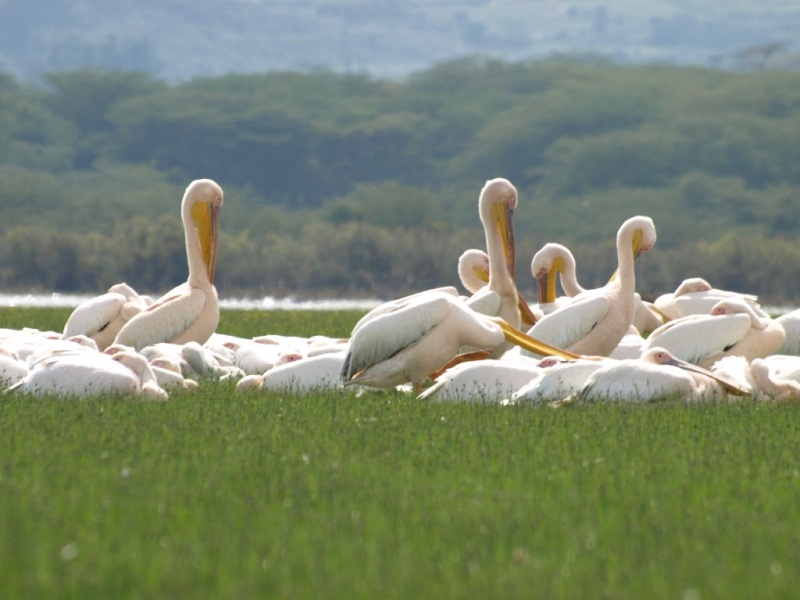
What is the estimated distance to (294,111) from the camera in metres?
57.1

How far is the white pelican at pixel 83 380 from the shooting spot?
7.40 meters

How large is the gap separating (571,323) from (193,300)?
8.67 ft

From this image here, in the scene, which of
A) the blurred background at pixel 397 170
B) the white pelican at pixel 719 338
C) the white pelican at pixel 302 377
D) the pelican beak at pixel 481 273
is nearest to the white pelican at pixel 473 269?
the pelican beak at pixel 481 273

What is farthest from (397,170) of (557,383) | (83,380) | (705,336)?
(83,380)

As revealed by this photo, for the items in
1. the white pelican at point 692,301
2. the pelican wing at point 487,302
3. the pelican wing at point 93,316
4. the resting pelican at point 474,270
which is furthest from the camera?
the white pelican at point 692,301

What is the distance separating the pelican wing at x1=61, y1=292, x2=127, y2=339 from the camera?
36.1ft

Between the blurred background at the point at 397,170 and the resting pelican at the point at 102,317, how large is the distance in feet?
88.2

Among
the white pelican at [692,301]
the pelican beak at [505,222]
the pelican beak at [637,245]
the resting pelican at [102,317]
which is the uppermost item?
the pelican beak at [505,222]

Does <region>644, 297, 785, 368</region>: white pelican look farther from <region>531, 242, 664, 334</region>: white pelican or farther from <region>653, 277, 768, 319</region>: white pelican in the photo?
<region>531, 242, 664, 334</region>: white pelican

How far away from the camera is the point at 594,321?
995 cm

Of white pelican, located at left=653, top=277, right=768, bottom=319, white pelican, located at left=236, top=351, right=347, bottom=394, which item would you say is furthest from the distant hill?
white pelican, located at left=236, top=351, right=347, bottom=394

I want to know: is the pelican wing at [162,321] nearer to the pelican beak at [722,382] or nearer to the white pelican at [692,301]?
the white pelican at [692,301]

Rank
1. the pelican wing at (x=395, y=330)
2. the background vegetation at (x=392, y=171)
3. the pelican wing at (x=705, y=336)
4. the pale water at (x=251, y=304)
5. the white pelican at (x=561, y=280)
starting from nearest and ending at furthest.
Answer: the pelican wing at (x=395, y=330) → the pelican wing at (x=705, y=336) → the white pelican at (x=561, y=280) → the pale water at (x=251, y=304) → the background vegetation at (x=392, y=171)

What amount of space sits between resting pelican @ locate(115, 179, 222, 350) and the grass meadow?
3.39 m
